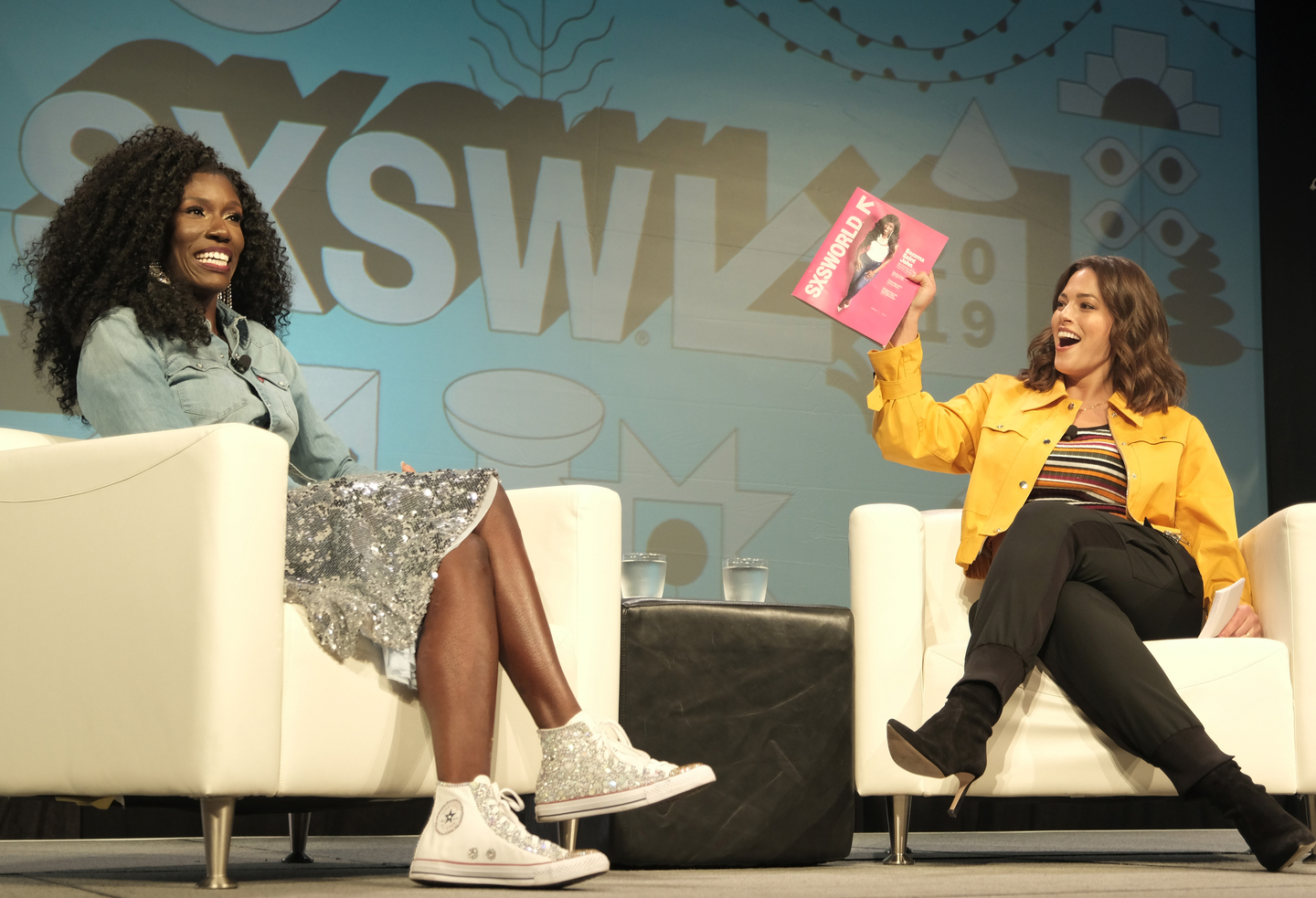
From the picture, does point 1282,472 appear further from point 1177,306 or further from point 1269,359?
point 1177,306

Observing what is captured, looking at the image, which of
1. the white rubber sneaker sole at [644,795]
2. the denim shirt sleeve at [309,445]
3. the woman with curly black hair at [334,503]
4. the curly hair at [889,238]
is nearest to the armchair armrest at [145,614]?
the woman with curly black hair at [334,503]

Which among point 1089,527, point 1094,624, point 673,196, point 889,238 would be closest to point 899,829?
point 1094,624

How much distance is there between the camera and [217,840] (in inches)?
61.1

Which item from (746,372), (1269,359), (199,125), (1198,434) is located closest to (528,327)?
(746,372)

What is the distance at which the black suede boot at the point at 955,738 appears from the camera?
5.98 feet

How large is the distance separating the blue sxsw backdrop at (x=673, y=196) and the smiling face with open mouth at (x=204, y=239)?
3.55ft

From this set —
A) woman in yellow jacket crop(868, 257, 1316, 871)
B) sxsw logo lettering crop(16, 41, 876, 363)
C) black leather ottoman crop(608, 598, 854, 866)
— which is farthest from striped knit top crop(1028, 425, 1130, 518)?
sxsw logo lettering crop(16, 41, 876, 363)

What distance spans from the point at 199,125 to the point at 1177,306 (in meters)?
2.94

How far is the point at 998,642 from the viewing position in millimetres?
1981

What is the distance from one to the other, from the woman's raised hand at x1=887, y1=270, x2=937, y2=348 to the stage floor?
37.4 inches

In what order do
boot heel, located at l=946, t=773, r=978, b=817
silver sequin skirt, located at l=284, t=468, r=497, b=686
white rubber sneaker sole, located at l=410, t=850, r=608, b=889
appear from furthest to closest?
boot heel, located at l=946, t=773, r=978, b=817 → silver sequin skirt, located at l=284, t=468, r=497, b=686 → white rubber sneaker sole, located at l=410, t=850, r=608, b=889

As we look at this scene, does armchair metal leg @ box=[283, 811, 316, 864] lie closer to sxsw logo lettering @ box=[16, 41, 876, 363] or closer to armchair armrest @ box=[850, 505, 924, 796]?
armchair armrest @ box=[850, 505, 924, 796]

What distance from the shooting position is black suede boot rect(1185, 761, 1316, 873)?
5.80 feet

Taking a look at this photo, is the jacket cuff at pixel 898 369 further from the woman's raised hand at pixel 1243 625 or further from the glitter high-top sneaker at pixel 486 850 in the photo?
the glitter high-top sneaker at pixel 486 850
